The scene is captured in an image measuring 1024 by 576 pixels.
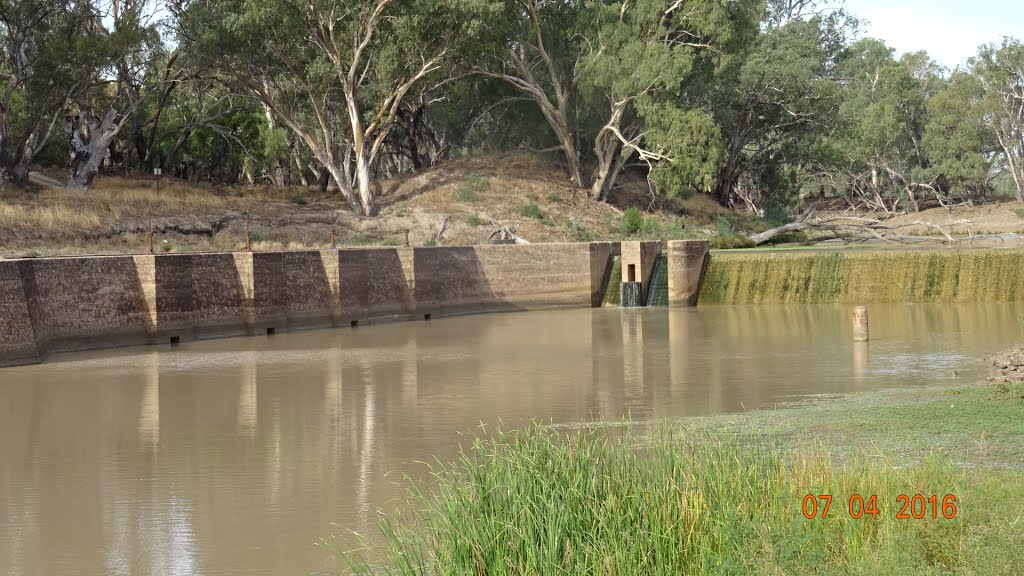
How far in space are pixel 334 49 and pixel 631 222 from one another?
12833 millimetres

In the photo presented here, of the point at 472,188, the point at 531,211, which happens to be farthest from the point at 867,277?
the point at 472,188

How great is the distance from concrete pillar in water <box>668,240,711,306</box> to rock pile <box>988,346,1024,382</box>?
57.7 ft

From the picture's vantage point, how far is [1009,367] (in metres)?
14.3

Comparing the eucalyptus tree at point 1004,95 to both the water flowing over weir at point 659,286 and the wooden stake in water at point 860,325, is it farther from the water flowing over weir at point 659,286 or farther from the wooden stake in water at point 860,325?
the wooden stake in water at point 860,325

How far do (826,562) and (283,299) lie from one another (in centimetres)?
2160

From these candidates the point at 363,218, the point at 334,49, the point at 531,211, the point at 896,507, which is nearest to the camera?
the point at 896,507

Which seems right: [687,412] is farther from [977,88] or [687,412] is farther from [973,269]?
[977,88]

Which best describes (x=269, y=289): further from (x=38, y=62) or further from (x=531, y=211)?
(x=531, y=211)

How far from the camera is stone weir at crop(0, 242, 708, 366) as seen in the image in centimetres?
2250

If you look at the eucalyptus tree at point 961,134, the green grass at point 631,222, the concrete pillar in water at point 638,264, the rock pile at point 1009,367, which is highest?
the eucalyptus tree at point 961,134

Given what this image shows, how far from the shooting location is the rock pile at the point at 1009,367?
14.0m

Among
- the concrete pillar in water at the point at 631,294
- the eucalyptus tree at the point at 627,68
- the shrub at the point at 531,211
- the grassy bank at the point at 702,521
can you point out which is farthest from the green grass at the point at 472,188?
the grassy bank at the point at 702,521

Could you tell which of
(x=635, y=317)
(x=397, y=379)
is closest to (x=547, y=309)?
(x=635, y=317)

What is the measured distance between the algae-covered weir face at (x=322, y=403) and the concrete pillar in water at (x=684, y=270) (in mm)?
2946
